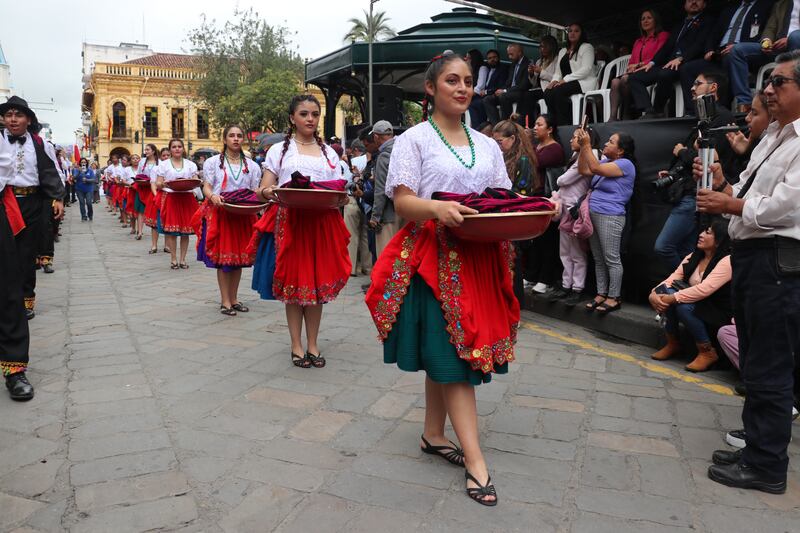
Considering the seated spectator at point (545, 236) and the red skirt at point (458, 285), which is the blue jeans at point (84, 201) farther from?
the red skirt at point (458, 285)

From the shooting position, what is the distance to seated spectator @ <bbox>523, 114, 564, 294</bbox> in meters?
7.05

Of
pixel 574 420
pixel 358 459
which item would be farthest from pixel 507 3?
pixel 358 459

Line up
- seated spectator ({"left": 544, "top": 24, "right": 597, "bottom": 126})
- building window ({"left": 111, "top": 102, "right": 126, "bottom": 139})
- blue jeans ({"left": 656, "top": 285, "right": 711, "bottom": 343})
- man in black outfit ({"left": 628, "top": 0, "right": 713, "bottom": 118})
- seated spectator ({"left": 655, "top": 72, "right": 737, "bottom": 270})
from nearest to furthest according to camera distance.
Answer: blue jeans ({"left": 656, "top": 285, "right": 711, "bottom": 343}) < seated spectator ({"left": 655, "top": 72, "right": 737, "bottom": 270}) < man in black outfit ({"left": 628, "top": 0, "right": 713, "bottom": 118}) < seated spectator ({"left": 544, "top": 24, "right": 597, "bottom": 126}) < building window ({"left": 111, "top": 102, "right": 126, "bottom": 139})

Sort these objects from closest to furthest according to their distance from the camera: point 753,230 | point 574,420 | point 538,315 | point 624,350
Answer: point 753,230 → point 574,420 → point 624,350 → point 538,315

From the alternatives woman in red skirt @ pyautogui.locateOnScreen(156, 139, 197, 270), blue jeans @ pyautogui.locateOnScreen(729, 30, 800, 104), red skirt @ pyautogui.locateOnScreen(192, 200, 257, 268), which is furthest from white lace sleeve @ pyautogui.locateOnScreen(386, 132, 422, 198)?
woman in red skirt @ pyautogui.locateOnScreen(156, 139, 197, 270)

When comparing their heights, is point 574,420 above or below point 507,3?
below

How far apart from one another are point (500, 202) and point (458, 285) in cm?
44

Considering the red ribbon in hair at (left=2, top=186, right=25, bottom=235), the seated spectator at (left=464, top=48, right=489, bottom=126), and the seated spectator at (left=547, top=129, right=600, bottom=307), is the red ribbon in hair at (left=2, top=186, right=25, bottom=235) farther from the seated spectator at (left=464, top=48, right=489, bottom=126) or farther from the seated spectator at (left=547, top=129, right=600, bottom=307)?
the seated spectator at (left=464, top=48, right=489, bottom=126)

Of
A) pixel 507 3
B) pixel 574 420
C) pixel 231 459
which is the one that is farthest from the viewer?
pixel 507 3

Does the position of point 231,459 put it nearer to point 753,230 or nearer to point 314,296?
point 314,296

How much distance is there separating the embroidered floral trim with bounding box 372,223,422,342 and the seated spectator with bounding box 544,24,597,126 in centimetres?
690

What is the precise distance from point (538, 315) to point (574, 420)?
337cm

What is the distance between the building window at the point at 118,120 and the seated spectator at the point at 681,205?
188 feet

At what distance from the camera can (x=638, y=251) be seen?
6.45 meters
